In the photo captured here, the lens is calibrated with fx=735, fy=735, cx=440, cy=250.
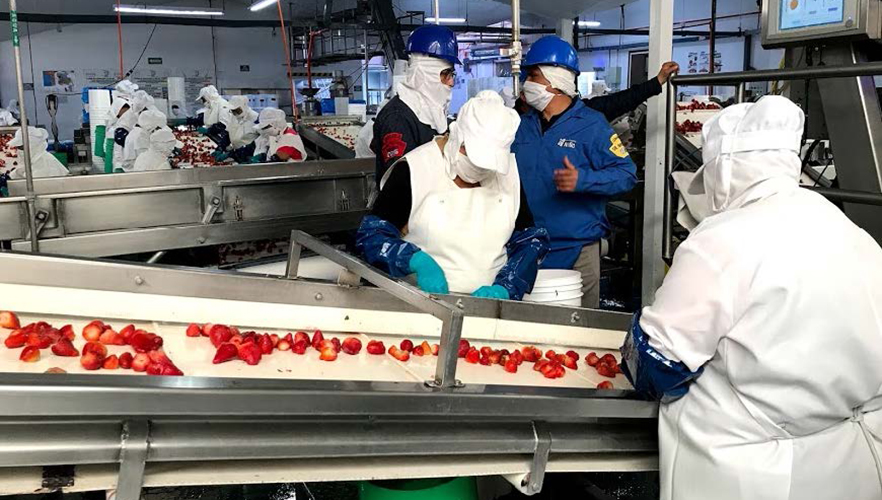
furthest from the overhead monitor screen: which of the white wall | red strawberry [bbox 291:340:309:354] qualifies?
the white wall

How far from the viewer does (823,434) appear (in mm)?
1912

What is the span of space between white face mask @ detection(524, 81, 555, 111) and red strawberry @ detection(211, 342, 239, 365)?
88.5 inches

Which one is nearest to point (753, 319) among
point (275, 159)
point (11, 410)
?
point (11, 410)

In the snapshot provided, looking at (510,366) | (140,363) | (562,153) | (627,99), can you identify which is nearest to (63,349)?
(140,363)

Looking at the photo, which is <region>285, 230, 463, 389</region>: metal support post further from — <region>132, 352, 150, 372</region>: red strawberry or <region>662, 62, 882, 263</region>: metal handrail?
<region>662, 62, 882, 263</region>: metal handrail

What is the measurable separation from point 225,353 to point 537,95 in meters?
→ 2.30

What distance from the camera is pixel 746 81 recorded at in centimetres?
297

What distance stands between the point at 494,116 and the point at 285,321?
1.07 meters

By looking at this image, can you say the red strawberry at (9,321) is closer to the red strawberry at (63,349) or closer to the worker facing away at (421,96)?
the red strawberry at (63,349)

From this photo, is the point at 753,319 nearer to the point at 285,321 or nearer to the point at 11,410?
the point at 285,321

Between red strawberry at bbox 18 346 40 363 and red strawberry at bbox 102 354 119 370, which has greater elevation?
red strawberry at bbox 18 346 40 363

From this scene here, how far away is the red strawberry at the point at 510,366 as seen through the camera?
227cm

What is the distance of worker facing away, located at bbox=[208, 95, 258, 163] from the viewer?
7836 millimetres

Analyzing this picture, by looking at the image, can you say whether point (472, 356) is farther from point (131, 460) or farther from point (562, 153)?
point (562, 153)
